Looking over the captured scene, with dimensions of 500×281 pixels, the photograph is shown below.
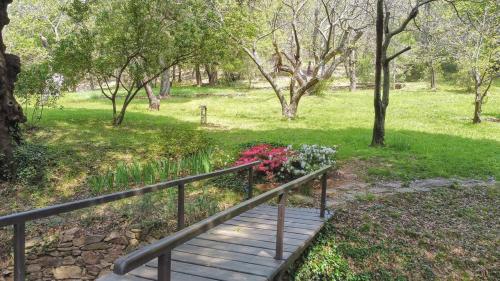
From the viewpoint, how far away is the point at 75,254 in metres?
6.04

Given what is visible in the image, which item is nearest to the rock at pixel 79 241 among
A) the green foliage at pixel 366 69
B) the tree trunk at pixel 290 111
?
the tree trunk at pixel 290 111

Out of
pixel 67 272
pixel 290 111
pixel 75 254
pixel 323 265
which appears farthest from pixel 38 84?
pixel 323 265

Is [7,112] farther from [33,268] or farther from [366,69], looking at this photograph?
[366,69]

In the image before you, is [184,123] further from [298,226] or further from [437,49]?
[437,49]

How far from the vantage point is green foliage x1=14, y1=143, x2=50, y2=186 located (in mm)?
9375

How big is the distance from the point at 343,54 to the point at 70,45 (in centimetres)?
1234

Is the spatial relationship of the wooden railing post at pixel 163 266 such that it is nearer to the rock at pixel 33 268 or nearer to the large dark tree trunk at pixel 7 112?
the rock at pixel 33 268

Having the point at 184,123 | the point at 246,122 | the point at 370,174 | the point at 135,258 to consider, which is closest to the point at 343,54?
the point at 246,122

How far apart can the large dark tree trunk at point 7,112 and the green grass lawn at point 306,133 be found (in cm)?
110

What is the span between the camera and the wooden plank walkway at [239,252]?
4.21 meters

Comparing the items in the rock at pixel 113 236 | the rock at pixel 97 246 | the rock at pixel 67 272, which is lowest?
the rock at pixel 67 272

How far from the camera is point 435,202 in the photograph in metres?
8.46

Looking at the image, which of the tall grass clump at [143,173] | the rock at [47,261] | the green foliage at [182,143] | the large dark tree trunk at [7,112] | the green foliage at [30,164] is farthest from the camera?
the green foliage at [182,143]

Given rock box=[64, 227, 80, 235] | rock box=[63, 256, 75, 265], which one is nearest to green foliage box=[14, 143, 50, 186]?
rock box=[64, 227, 80, 235]
